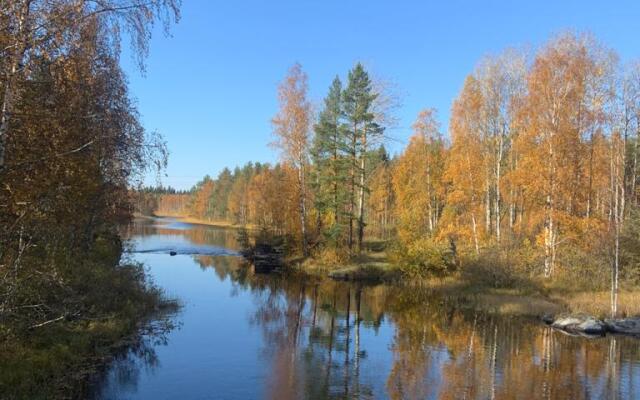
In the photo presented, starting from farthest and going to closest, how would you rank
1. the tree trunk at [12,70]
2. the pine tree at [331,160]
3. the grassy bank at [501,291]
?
the pine tree at [331,160] → the grassy bank at [501,291] → the tree trunk at [12,70]

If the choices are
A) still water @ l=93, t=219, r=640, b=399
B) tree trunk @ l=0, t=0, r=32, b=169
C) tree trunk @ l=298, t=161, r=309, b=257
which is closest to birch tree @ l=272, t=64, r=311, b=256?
tree trunk @ l=298, t=161, r=309, b=257

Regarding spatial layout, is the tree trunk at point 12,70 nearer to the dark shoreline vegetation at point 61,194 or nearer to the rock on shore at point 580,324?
the dark shoreline vegetation at point 61,194

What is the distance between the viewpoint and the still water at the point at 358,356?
14.0 meters

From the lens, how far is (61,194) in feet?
31.1

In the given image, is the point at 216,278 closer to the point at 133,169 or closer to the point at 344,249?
the point at 344,249

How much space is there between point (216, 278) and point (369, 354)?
20.4 meters

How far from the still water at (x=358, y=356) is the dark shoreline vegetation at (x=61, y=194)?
1475mm

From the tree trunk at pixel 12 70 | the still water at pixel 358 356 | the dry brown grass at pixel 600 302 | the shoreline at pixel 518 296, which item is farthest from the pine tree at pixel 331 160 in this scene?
the tree trunk at pixel 12 70

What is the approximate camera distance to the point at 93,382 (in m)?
13.5

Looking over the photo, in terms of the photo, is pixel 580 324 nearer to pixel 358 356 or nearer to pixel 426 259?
pixel 358 356

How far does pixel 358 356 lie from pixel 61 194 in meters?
11.6

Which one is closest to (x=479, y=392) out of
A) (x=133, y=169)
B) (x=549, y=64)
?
(x=133, y=169)

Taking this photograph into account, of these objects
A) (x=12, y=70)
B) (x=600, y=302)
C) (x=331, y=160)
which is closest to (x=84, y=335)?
(x=12, y=70)

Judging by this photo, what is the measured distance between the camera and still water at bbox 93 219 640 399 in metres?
14.0
